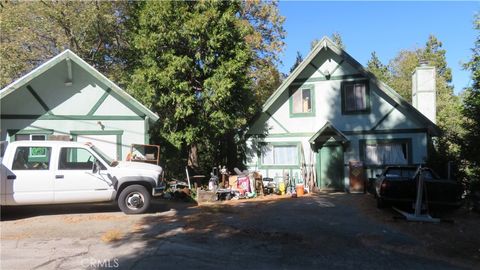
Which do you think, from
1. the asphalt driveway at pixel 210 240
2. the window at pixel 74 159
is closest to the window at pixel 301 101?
the asphalt driveway at pixel 210 240

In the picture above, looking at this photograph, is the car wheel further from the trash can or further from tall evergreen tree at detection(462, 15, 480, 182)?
the trash can

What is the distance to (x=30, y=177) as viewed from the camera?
11.2m

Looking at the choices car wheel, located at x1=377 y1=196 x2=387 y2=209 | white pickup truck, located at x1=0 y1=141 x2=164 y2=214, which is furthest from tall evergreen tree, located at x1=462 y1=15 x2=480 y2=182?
white pickup truck, located at x1=0 y1=141 x2=164 y2=214

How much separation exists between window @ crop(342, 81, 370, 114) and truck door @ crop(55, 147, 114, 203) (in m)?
12.0

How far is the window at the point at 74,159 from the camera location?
1152 cm

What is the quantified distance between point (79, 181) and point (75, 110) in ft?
19.6

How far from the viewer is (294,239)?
934 cm

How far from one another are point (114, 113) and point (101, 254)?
10.1 metres

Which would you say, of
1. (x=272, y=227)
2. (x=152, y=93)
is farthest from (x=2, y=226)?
(x=152, y=93)

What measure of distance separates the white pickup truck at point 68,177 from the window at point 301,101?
10.2 m

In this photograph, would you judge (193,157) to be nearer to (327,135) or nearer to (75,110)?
(75,110)

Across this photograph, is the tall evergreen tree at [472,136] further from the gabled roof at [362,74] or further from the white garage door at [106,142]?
the white garage door at [106,142]

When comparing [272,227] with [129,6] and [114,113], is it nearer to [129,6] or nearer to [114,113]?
[114,113]

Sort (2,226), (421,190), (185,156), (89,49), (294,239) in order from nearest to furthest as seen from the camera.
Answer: (294,239), (2,226), (421,190), (185,156), (89,49)
